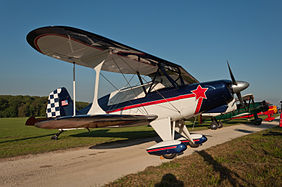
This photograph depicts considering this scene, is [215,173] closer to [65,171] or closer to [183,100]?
[183,100]

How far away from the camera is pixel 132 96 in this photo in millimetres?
6691

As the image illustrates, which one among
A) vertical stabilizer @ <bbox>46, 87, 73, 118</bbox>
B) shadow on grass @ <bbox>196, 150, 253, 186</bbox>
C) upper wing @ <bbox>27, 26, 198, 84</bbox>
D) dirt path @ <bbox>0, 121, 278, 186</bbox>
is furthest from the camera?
vertical stabilizer @ <bbox>46, 87, 73, 118</bbox>

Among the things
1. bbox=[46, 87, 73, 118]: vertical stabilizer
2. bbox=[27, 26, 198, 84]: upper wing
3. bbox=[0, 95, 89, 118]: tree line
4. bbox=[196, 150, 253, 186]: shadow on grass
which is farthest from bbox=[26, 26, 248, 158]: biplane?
bbox=[0, 95, 89, 118]: tree line

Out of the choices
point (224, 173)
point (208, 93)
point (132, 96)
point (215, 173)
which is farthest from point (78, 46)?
point (224, 173)

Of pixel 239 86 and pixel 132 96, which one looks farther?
pixel 132 96

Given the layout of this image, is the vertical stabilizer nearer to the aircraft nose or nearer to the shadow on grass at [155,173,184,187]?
the shadow on grass at [155,173,184,187]

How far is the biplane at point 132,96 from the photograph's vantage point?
4.52 metres

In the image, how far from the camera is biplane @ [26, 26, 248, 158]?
4516 mm

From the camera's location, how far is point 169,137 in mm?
5223

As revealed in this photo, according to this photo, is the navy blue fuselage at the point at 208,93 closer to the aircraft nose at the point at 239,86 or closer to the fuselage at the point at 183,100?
the fuselage at the point at 183,100

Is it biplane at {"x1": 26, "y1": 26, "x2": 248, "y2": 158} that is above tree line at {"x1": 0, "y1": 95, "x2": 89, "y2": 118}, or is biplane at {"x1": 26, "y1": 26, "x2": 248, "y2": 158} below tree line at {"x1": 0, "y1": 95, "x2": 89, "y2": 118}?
above

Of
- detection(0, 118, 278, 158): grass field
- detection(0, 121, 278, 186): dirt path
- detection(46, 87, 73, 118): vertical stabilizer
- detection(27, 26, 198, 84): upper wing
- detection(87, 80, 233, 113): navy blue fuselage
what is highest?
detection(27, 26, 198, 84): upper wing

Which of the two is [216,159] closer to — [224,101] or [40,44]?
[224,101]

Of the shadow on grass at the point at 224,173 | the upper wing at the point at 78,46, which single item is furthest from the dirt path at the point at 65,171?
the upper wing at the point at 78,46
